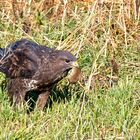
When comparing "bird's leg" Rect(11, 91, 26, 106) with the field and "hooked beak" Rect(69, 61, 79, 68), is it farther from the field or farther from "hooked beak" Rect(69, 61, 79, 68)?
"hooked beak" Rect(69, 61, 79, 68)

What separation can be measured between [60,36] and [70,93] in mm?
1350

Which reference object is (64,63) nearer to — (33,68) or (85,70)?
(33,68)

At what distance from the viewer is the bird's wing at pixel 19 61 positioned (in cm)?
538

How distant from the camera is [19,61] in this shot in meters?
5.46

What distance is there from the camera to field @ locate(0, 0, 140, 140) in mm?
4922

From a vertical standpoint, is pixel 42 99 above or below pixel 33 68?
below

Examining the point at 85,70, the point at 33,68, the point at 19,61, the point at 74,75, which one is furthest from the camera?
the point at 85,70

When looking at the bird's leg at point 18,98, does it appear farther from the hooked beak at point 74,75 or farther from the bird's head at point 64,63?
the hooked beak at point 74,75

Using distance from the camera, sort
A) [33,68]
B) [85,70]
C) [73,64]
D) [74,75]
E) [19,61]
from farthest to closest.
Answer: [85,70] < [74,75] < [19,61] < [33,68] < [73,64]

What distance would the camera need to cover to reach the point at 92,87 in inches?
237

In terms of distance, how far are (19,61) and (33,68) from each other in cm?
19

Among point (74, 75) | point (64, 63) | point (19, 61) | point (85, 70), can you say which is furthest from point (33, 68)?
point (85, 70)

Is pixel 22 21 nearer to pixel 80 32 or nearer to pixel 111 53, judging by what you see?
pixel 80 32

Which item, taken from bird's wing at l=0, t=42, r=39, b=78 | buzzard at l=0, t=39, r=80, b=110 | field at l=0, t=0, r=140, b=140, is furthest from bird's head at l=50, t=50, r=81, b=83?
field at l=0, t=0, r=140, b=140
